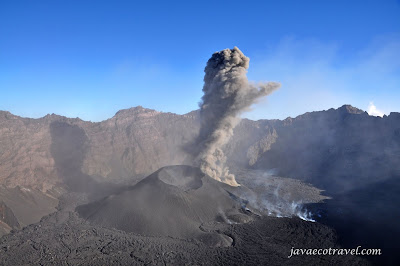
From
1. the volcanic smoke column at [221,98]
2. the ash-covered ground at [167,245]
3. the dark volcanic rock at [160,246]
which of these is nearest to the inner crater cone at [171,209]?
the ash-covered ground at [167,245]

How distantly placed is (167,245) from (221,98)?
1022 inches

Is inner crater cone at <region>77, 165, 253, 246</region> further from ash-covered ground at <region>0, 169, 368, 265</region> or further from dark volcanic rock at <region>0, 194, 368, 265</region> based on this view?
dark volcanic rock at <region>0, 194, 368, 265</region>

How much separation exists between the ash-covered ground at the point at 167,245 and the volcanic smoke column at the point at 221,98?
16290mm

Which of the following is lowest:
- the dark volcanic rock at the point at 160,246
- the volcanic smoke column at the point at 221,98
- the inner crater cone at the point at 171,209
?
the dark volcanic rock at the point at 160,246

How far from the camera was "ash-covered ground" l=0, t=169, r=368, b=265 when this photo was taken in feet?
82.3

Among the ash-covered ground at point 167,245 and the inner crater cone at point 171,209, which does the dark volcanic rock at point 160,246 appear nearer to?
the ash-covered ground at point 167,245

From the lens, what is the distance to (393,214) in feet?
129

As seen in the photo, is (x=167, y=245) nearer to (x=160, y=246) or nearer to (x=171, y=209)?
(x=160, y=246)

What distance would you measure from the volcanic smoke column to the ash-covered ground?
1629 cm

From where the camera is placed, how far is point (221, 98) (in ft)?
148

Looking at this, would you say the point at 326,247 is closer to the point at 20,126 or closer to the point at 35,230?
the point at 35,230

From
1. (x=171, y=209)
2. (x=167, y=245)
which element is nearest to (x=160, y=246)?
(x=167, y=245)

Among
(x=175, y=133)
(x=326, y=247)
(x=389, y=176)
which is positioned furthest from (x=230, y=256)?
(x=175, y=133)

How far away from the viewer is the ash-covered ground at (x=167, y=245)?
2509 cm
